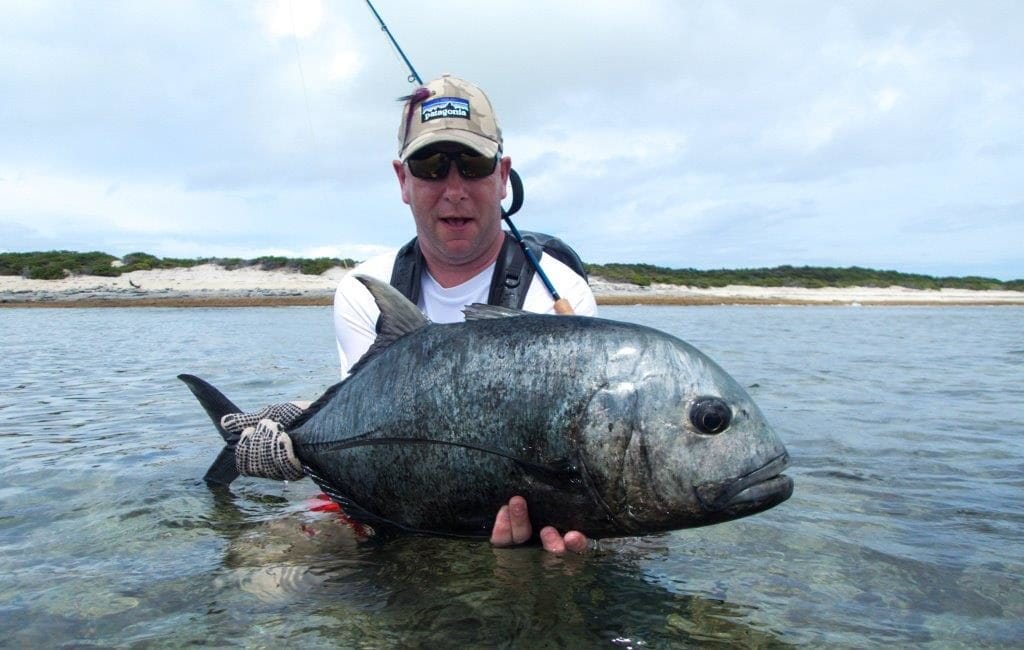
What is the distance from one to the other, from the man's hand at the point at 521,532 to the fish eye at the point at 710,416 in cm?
63

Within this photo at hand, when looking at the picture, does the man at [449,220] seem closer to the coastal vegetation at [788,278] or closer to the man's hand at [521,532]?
the man's hand at [521,532]

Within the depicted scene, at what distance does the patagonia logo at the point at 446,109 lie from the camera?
12.5ft

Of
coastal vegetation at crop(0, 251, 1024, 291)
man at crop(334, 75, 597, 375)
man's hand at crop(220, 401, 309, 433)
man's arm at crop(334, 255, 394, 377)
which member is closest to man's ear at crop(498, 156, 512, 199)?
man at crop(334, 75, 597, 375)

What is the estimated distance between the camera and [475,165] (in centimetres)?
386

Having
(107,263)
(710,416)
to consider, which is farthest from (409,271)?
(107,263)

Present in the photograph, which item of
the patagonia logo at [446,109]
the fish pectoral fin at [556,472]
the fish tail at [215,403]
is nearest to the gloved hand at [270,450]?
the fish tail at [215,403]

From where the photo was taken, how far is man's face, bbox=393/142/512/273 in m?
3.92

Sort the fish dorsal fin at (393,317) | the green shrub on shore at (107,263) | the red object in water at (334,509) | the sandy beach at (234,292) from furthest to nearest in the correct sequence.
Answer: the green shrub on shore at (107,263) < the sandy beach at (234,292) < the red object in water at (334,509) < the fish dorsal fin at (393,317)

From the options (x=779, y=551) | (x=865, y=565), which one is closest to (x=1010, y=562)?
(x=865, y=565)

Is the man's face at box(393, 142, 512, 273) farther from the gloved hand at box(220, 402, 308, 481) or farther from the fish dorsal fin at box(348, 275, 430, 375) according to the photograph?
the gloved hand at box(220, 402, 308, 481)

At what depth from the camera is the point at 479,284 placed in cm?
425

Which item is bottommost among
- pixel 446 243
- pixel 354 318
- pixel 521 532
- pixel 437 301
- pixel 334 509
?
pixel 334 509

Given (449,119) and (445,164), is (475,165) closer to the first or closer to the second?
(445,164)

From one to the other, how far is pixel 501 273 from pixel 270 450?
1.57 meters
